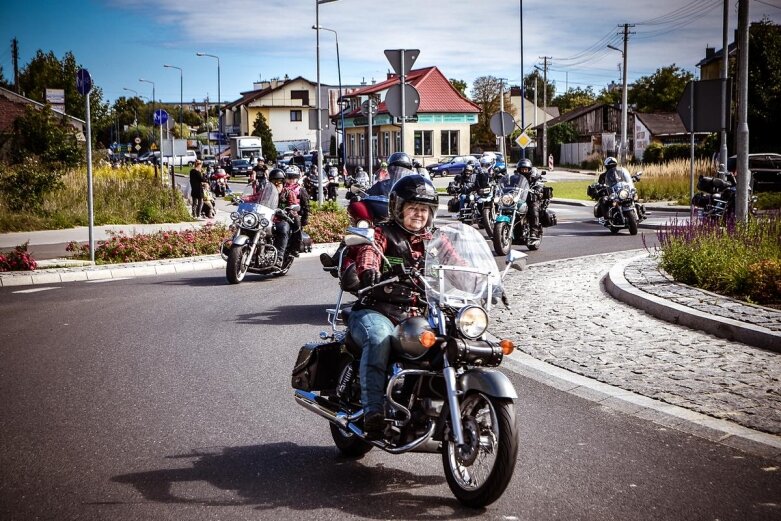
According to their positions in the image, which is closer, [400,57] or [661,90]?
[400,57]

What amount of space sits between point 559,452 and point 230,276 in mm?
9145

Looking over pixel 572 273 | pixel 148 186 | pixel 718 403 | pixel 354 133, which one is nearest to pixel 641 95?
pixel 354 133

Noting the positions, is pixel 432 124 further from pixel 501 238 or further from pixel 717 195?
pixel 501 238

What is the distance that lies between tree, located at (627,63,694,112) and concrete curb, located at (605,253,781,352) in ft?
322

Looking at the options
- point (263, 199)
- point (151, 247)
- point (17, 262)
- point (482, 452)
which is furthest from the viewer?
point (151, 247)

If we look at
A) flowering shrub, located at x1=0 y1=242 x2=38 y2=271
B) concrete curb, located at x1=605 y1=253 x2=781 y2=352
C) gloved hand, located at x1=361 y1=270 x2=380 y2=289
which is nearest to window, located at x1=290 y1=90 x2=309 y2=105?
flowering shrub, located at x1=0 y1=242 x2=38 y2=271

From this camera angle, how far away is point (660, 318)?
9.52m

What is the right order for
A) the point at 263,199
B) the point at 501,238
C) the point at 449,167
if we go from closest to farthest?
the point at 263,199, the point at 501,238, the point at 449,167

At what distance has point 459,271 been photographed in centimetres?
450

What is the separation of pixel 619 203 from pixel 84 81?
12340 millimetres

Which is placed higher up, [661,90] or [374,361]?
[661,90]

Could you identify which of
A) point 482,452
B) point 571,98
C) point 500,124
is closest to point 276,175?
point 482,452

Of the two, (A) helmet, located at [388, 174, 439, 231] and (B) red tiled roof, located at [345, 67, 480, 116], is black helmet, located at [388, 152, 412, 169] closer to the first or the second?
(A) helmet, located at [388, 174, 439, 231]

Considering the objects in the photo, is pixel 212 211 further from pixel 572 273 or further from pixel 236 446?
pixel 236 446
